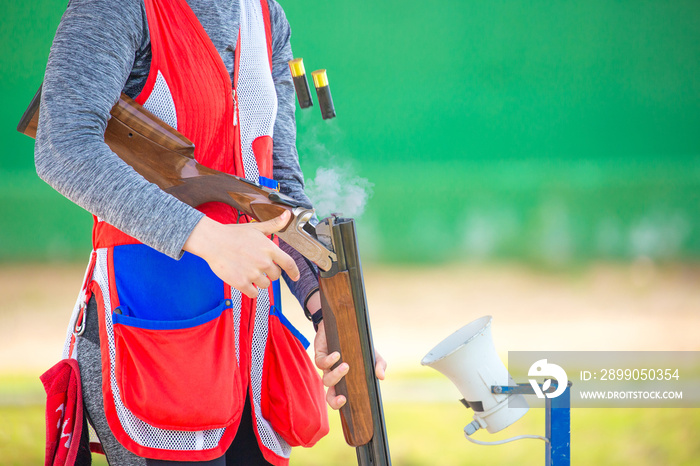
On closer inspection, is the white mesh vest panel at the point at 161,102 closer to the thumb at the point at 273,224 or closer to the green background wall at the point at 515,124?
the thumb at the point at 273,224

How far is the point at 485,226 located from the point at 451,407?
68 cm

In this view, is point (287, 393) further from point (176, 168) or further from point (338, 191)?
point (338, 191)

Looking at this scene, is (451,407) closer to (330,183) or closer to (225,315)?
(330,183)

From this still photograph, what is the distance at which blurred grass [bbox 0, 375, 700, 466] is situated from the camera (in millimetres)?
1883

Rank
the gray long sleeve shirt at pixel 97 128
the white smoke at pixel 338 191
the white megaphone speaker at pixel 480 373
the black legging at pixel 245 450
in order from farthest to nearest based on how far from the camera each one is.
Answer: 1. the white smoke at pixel 338 191
2. the white megaphone speaker at pixel 480 373
3. the black legging at pixel 245 450
4. the gray long sleeve shirt at pixel 97 128

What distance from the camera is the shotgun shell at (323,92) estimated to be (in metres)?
0.90

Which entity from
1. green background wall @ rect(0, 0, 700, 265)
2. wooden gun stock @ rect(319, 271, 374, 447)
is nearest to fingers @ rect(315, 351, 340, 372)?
wooden gun stock @ rect(319, 271, 374, 447)

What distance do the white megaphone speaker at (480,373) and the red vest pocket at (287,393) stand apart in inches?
13.5

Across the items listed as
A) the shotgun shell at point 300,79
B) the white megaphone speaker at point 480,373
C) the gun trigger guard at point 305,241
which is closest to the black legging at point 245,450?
the gun trigger guard at point 305,241

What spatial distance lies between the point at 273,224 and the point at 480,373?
24.8 inches

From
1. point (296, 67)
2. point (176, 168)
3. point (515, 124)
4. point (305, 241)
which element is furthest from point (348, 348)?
point (515, 124)

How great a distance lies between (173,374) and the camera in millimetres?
673

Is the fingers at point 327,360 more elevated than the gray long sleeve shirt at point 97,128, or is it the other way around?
the gray long sleeve shirt at point 97,128

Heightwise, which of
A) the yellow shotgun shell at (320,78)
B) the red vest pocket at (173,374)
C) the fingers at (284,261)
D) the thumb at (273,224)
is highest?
the yellow shotgun shell at (320,78)
